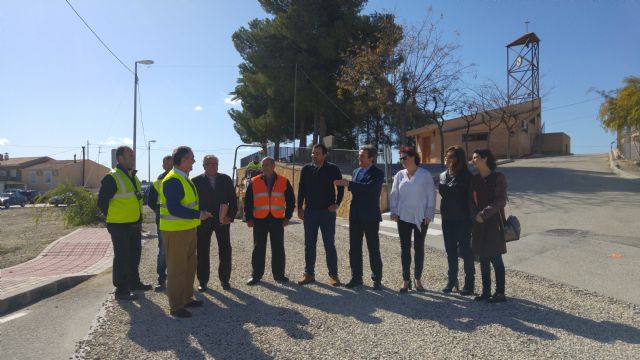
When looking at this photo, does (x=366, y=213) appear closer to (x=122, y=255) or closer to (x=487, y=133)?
(x=122, y=255)

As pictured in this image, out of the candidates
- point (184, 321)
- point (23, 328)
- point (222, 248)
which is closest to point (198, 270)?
point (222, 248)

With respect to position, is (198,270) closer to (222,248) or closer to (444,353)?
(222,248)

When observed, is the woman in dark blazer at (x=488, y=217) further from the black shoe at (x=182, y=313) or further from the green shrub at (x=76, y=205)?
the green shrub at (x=76, y=205)

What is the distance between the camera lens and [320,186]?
573 centimetres

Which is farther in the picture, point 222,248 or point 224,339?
point 222,248

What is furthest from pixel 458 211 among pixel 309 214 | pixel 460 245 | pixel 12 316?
pixel 12 316

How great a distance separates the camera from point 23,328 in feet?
14.4

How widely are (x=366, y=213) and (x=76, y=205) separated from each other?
12586 mm

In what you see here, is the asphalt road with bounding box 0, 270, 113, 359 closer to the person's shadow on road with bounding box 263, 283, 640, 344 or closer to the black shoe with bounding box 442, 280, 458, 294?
the person's shadow on road with bounding box 263, 283, 640, 344

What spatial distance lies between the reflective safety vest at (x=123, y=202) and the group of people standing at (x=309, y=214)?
Result: 0.5 inches

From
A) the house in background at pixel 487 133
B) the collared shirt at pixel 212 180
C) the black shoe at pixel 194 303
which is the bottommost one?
the black shoe at pixel 194 303

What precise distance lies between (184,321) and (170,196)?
1240 millimetres

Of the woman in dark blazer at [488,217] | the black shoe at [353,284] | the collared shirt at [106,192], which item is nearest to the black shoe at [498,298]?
the woman in dark blazer at [488,217]

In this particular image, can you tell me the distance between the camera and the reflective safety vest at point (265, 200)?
5859 mm
